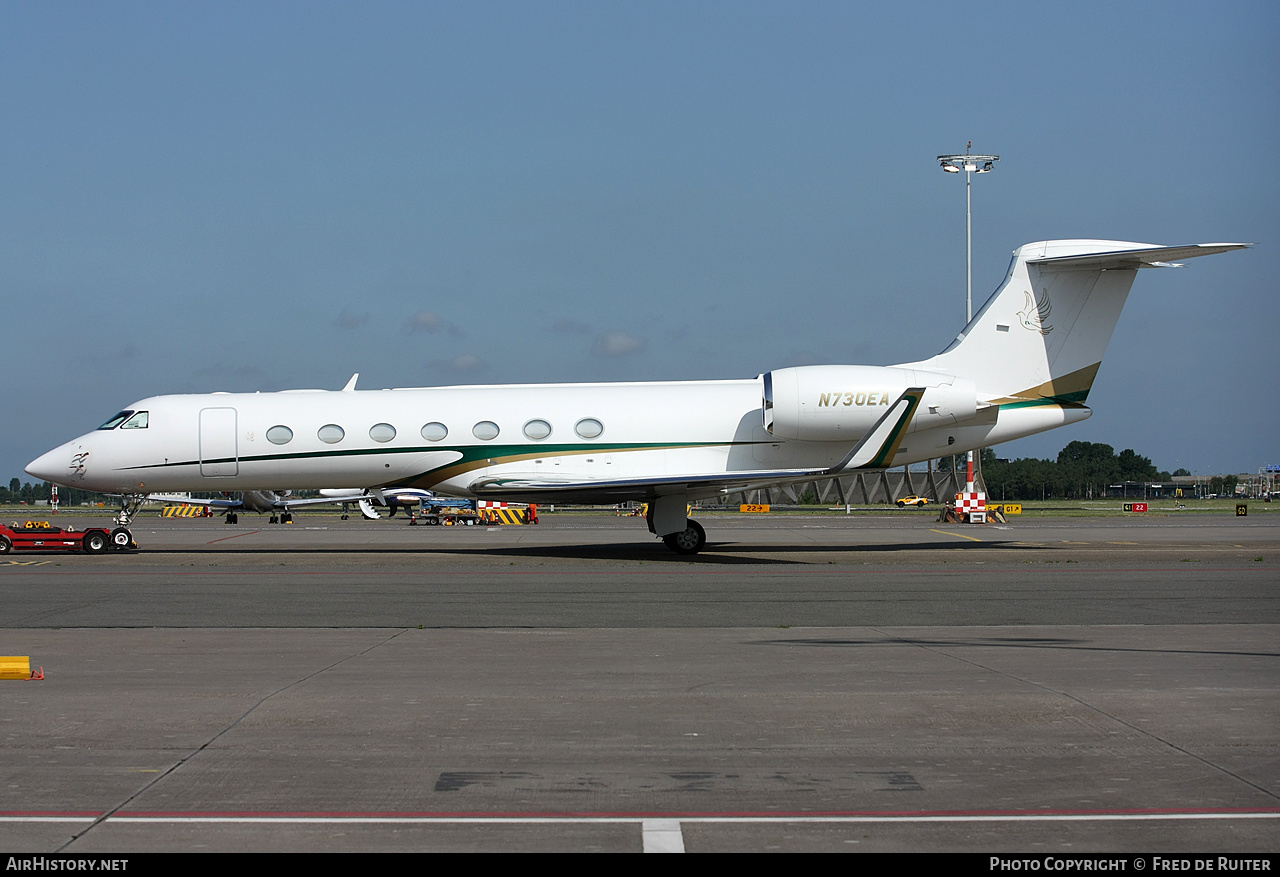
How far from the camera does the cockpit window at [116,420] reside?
22.0 metres

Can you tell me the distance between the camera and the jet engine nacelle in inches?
815

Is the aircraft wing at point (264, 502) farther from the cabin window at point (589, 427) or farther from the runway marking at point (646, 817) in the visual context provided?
the runway marking at point (646, 817)

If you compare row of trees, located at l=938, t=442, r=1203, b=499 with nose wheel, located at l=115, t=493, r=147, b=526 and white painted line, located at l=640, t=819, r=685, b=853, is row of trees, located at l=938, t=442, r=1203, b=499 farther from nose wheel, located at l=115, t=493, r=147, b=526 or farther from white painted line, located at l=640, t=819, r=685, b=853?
white painted line, located at l=640, t=819, r=685, b=853

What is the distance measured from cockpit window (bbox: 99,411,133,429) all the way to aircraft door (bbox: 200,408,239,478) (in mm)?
1795

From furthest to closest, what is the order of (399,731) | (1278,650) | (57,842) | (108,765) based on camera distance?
(1278,650) → (399,731) → (108,765) → (57,842)

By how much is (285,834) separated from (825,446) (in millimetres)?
17833

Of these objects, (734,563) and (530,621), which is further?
(734,563)

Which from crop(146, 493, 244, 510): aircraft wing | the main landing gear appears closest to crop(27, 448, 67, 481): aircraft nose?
the main landing gear

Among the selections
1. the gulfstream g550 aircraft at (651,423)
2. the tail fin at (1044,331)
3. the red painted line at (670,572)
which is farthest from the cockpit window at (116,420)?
the tail fin at (1044,331)

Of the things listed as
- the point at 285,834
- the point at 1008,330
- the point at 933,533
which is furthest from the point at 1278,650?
the point at 933,533

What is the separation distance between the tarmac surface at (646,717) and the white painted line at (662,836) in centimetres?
2

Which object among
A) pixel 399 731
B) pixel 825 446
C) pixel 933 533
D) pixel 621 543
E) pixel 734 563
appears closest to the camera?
pixel 399 731

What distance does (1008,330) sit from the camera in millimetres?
21859

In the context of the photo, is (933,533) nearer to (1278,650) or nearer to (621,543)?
(621,543)
